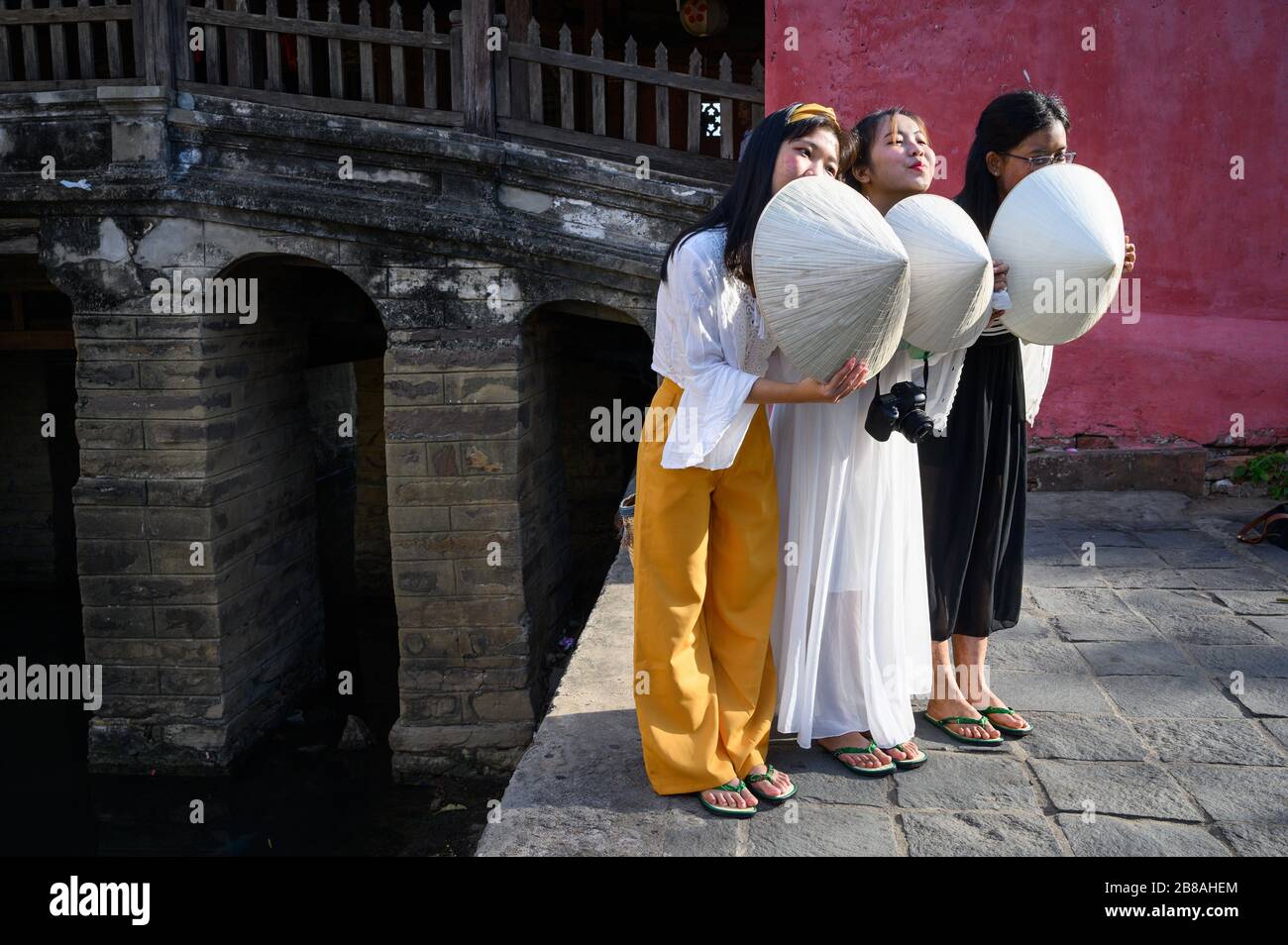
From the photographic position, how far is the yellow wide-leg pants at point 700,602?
263 centimetres

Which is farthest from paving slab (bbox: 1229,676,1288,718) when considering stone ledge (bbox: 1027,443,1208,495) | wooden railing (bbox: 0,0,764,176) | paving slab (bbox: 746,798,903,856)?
wooden railing (bbox: 0,0,764,176)

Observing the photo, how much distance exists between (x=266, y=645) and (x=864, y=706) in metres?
5.63

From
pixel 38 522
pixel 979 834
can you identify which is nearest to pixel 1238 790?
pixel 979 834

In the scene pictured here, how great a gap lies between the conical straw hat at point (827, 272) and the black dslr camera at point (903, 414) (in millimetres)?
207

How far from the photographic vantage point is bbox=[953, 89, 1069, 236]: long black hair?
2.81 m

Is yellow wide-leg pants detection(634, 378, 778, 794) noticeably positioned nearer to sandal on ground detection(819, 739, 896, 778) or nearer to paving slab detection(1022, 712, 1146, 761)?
sandal on ground detection(819, 739, 896, 778)

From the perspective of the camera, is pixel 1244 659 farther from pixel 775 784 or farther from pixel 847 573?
pixel 775 784

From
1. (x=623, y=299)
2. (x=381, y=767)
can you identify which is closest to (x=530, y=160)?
(x=623, y=299)

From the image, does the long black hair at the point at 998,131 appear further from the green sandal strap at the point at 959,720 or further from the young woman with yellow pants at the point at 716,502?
the green sandal strap at the point at 959,720

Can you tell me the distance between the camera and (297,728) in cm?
764

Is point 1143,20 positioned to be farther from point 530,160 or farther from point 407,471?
point 407,471

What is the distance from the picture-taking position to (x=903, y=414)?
8.29ft

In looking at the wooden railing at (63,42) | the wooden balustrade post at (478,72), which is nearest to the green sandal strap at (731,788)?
the wooden balustrade post at (478,72)

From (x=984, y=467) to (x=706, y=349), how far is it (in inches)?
37.6
